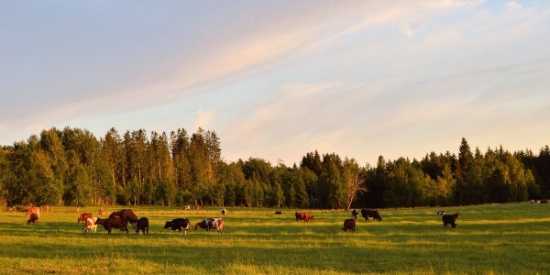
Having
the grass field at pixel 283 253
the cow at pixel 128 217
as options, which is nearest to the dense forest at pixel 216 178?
the cow at pixel 128 217

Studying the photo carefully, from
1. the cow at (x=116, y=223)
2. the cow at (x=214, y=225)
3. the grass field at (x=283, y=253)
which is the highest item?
the cow at (x=116, y=223)

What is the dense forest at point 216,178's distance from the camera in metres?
91.5

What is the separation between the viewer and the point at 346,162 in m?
156

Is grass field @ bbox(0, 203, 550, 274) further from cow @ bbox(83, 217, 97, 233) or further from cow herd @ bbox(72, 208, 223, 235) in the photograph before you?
cow @ bbox(83, 217, 97, 233)

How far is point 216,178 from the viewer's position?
151500 mm

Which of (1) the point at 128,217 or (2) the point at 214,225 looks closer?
(2) the point at 214,225

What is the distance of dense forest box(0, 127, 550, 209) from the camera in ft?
300

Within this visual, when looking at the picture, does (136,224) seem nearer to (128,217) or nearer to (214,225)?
(128,217)

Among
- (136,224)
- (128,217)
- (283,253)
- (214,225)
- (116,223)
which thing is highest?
(128,217)

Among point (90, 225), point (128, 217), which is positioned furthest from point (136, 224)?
point (90, 225)

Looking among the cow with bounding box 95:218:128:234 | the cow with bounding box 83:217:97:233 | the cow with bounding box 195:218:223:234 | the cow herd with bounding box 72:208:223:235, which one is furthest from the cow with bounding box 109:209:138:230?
the cow with bounding box 195:218:223:234

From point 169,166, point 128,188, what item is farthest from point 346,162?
point 128,188

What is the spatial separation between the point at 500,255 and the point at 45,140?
11960cm

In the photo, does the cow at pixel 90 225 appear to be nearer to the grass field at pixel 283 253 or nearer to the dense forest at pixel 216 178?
the grass field at pixel 283 253
